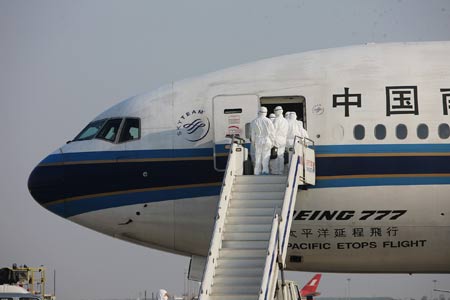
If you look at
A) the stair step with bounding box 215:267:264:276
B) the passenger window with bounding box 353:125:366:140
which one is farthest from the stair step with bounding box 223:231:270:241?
the passenger window with bounding box 353:125:366:140

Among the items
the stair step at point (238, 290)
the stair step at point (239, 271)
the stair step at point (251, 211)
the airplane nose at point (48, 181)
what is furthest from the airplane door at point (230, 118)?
the stair step at point (238, 290)

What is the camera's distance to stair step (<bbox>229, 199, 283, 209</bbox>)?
27406 millimetres

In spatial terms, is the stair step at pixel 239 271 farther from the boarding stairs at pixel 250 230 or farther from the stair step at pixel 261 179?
the stair step at pixel 261 179

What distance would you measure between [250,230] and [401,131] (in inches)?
191

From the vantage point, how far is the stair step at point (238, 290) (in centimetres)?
2595

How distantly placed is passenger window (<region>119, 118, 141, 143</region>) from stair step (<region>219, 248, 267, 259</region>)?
16.4 ft

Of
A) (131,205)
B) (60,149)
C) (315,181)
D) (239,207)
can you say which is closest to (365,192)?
(315,181)

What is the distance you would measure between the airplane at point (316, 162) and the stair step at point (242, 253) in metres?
2.94

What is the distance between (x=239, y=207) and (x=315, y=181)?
2607 millimetres

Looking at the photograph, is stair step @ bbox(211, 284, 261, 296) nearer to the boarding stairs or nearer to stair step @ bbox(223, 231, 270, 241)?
the boarding stairs

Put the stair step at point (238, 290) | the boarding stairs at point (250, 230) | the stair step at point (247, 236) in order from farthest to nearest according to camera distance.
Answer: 1. the stair step at point (247, 236)
2. the boarding stairs at point (250, 230)
3. the stair step at point (238, 290)

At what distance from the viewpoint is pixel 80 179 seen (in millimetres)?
30547

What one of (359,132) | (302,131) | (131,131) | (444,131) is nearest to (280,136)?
(302,131)

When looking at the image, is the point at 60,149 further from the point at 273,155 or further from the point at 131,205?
the point at 273,155
